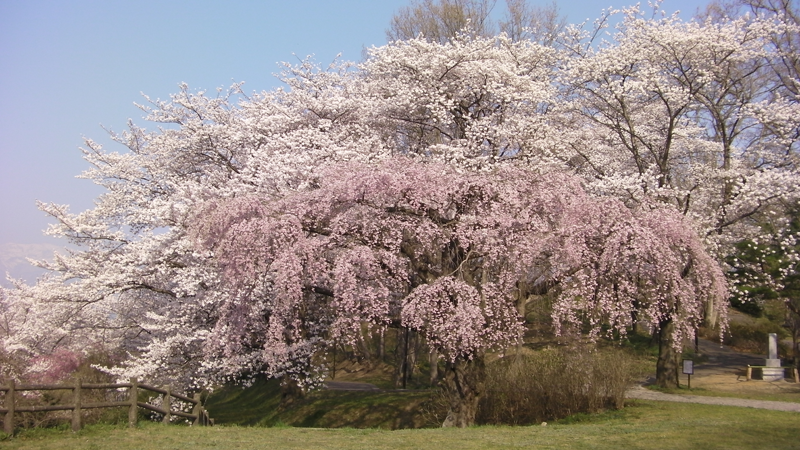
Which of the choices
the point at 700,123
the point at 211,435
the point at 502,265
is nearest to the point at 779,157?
the point at 700,123

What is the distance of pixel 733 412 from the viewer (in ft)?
52.5

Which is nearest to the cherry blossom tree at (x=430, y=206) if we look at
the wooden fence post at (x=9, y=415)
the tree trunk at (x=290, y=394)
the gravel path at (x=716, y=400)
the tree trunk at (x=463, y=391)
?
the tree trunk at (x=463, y=391)

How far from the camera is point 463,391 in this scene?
16141 mm

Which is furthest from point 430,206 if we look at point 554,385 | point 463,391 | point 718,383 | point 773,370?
point 773,370

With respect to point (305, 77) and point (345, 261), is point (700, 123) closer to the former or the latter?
point (305, 77)

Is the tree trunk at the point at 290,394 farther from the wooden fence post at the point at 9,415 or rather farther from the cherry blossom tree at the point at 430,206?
the wooden fence post at the point at 9,415

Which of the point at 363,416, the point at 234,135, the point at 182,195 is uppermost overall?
the point at 234,135

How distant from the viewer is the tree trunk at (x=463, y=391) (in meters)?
16.1

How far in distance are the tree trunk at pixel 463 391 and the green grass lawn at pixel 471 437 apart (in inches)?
65.8

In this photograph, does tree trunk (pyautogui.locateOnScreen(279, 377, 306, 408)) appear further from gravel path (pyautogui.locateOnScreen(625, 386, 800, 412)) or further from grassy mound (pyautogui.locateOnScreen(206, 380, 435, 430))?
gravel path (pyautogui.locateOnScreen(625, 386, 800, 412))

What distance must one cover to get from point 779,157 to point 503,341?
1405 centimetres

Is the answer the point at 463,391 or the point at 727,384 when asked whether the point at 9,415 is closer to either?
the point at 463,391

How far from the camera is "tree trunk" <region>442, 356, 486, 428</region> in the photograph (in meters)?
16.1

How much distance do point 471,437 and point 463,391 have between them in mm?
3583
